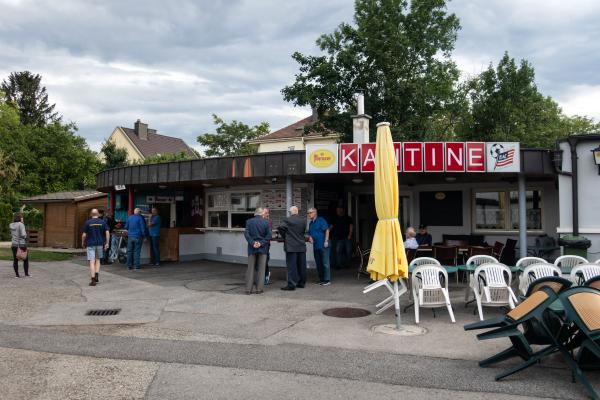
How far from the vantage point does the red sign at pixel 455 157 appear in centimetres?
1006

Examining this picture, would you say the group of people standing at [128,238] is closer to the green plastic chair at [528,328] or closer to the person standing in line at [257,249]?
the person standing in line at [257,249]

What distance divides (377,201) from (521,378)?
10.3 ft

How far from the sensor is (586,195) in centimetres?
1020

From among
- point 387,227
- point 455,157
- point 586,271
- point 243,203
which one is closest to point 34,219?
point 243,203

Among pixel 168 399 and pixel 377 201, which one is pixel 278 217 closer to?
pixel 377 201

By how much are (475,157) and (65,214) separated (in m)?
18.4

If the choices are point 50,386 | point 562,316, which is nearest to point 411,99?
point 562,316

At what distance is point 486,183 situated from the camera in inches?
534

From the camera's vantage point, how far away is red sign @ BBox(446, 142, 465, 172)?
33.0 feet

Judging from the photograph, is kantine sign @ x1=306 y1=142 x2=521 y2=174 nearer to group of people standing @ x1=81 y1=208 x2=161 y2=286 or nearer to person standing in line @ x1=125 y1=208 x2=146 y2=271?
group of people standing @ x1=81 y1=208 x2=161 y2=286

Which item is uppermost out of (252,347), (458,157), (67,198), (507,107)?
(507,107)

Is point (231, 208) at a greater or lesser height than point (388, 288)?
greater

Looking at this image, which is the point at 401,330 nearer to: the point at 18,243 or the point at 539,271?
the point at 539,271

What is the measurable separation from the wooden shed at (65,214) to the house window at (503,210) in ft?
51.1
